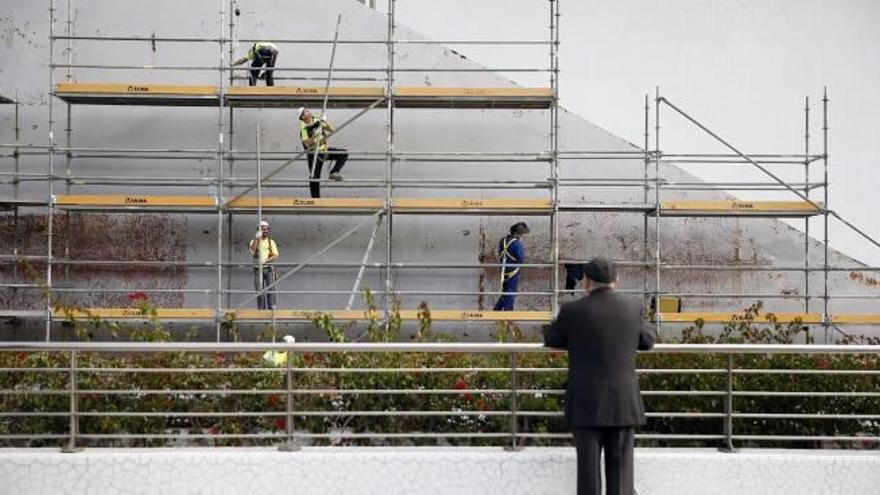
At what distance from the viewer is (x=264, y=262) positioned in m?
12.3

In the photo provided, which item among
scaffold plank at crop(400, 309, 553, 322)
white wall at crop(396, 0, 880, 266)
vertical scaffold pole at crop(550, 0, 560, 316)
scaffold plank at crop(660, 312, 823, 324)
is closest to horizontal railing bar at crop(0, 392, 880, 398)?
scaffold plank at crop(400, 309, 553, 322)

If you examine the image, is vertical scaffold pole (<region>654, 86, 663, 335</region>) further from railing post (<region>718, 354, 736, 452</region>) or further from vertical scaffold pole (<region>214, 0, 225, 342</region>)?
railing post (<region>718, 354, 736, 452</region>)

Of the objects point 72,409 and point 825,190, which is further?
point 825,190

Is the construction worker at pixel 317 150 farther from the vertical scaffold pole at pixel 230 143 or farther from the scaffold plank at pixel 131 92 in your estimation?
the scaffold plank at pixel 131 92

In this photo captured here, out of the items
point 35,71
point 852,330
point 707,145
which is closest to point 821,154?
point 707,145

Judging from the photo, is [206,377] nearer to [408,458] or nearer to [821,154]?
[408,458]

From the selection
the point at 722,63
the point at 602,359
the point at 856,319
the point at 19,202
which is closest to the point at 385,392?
the point at 602,359

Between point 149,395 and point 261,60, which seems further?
point 261,60

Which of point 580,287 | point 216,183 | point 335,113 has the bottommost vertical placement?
point 580,287

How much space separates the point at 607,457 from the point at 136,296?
29.1ft

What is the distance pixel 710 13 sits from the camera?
13.9m

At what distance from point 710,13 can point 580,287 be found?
Answer: 4.28m

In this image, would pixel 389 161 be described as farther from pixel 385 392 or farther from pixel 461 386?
pixel 385 392

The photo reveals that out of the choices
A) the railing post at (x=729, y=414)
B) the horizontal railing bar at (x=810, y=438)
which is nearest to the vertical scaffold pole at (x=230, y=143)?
A: the railing post at (x=729, y=414)
